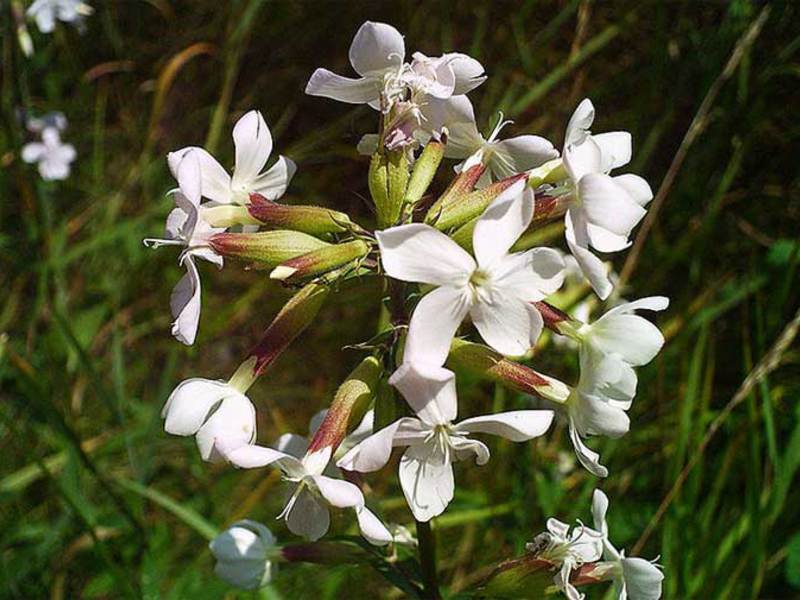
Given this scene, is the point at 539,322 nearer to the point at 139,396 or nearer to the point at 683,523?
the point at 683,523

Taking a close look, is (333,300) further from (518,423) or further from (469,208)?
(518,423)

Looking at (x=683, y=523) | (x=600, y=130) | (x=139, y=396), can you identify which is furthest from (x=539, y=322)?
(x=139, y=396)

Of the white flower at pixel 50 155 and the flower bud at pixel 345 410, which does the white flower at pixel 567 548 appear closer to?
the flower bud at pixel 345 410

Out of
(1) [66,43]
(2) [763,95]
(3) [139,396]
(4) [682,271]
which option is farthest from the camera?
(1) [66,43]

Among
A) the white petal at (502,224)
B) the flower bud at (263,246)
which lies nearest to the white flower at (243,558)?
the flower bud at (263,246)

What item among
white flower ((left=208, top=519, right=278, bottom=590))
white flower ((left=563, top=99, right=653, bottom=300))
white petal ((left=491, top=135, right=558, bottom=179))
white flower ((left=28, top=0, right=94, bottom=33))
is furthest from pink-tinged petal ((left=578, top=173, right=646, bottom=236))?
white flower ((left=28, top=0, right=94, bottom=33))

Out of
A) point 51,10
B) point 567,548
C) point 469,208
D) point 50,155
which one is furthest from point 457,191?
point 50,155

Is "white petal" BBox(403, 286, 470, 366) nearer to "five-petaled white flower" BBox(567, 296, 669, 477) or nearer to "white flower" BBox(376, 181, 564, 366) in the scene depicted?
"white flower" BBox(376, 181, 564, 366)
